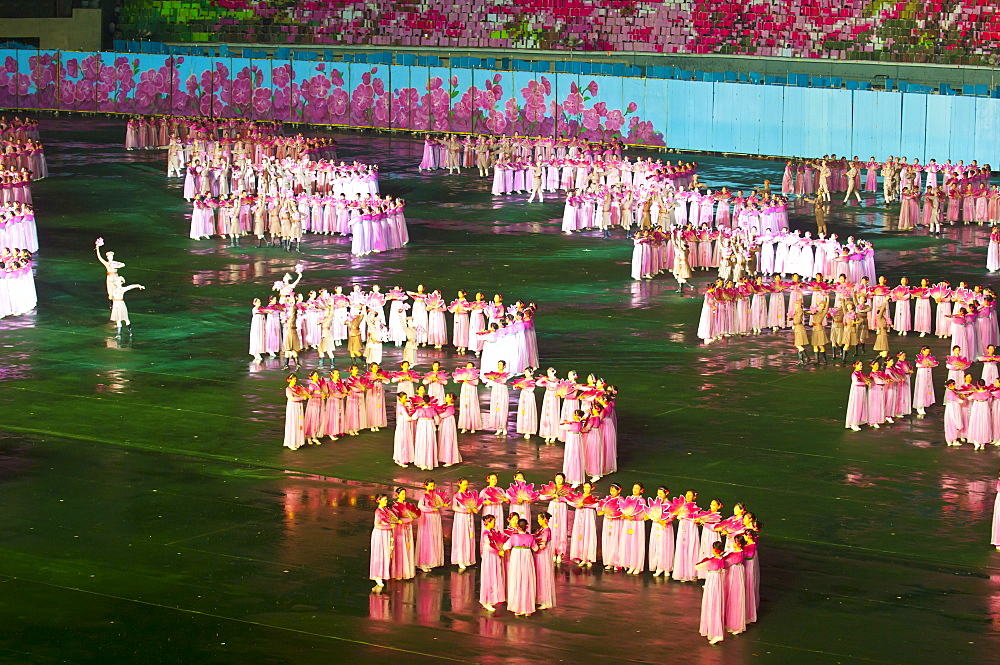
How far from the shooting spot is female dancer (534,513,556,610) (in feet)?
57.4

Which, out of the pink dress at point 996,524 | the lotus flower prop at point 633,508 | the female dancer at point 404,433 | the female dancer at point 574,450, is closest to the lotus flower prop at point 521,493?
the lotus flower prop at point 633,508

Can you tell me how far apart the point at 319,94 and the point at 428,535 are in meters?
50.5

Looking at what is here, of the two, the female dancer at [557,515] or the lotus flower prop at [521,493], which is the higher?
the lotus flower prop at [521,493]

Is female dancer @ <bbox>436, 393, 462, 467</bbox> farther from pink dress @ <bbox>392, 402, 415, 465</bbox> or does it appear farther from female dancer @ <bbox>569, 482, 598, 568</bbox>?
female dancer @ <bbox>569, 482, 598, 568</bbox>

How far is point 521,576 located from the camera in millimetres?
17375

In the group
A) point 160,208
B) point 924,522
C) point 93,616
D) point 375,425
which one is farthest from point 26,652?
point 160,208

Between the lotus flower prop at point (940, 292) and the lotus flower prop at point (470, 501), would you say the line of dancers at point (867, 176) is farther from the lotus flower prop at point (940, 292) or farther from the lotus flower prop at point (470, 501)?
the lotus flower prop at point (470, 501)

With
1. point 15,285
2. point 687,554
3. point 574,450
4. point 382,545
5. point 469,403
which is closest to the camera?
point 382,545

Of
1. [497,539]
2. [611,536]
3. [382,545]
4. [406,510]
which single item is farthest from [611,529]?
[382,545]

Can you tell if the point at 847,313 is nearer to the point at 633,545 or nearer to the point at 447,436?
the point at 447,436

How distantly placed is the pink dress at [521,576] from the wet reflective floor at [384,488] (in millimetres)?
218

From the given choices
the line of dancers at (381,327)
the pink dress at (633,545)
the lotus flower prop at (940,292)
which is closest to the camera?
the pink dress at (633,545)

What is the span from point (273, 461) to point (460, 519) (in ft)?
16.6

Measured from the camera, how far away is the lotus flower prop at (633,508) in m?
18.7
